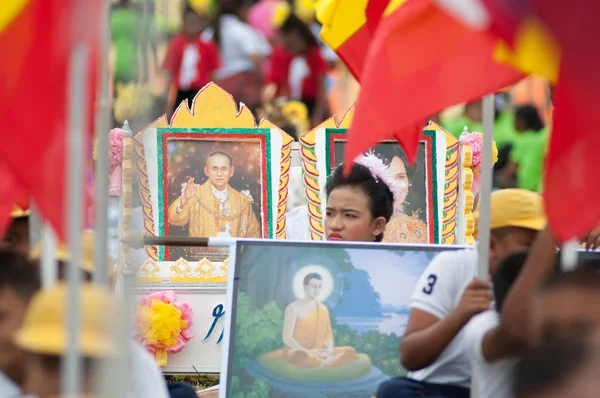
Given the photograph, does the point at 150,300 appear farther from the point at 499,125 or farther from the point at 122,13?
the point at 499,125

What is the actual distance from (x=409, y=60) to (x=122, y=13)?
1.39 m

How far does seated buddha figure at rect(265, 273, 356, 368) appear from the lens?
15.7ft

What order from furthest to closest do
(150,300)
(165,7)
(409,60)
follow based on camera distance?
(150,300), (409,60), (165,7)

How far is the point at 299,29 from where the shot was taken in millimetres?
11219

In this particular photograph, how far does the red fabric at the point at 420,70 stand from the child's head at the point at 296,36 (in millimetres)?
7240

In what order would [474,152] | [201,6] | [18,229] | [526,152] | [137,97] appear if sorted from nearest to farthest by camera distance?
[137,97] < [18,229] < [474,152] < [526,152] < [201,6]

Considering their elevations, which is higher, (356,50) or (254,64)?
(254,64)

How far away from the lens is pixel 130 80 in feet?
8.64

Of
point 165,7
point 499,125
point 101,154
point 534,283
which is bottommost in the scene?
point 534,283

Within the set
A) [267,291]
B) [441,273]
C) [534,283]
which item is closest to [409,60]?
[441,273]

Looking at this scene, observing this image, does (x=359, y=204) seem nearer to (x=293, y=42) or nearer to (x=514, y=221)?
(x=514, y=221)

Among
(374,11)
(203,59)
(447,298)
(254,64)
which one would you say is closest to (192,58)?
(203,59)

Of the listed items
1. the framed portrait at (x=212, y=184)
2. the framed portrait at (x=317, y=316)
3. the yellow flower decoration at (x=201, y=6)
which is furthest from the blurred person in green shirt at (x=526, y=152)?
the framed portrait at (x=317, y=316)

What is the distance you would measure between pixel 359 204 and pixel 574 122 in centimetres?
188
